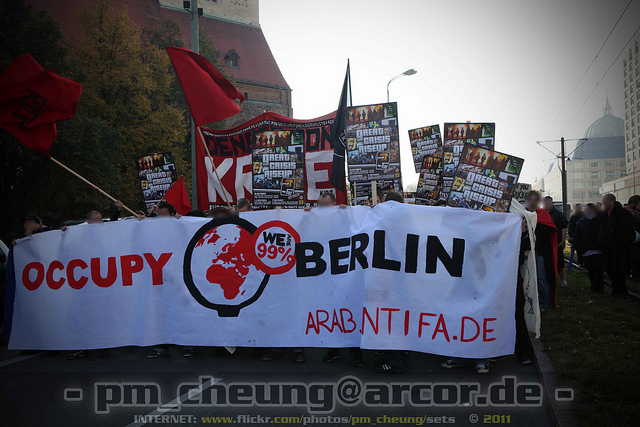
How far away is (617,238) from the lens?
902 cm

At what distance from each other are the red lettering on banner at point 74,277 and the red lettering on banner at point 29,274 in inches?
17.0

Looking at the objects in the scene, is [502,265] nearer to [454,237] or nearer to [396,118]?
[454,237]

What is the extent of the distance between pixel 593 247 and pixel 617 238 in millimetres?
509

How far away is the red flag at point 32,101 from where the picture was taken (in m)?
6.15

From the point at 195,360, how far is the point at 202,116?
3.39 m

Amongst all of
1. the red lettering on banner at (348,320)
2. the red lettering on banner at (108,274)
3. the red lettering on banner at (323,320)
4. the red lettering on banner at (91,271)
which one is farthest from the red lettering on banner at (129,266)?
the red lettering on banner at (348,320)

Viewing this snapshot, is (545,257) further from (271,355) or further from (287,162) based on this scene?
(271,355)

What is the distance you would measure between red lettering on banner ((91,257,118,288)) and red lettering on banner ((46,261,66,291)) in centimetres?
45

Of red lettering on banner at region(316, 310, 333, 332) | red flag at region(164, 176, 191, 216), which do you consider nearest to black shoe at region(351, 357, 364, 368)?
red lettering on banner at region(316, 310, 333, 332)

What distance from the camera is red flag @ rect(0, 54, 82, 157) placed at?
6148 mm

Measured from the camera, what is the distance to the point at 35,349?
20.7 feet

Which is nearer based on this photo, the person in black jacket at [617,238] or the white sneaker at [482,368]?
the white sneaker at [482,368]

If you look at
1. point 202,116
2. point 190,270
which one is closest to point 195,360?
point 190,270

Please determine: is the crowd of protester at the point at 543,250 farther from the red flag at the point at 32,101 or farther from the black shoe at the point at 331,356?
the red flag at the point at 32,101
